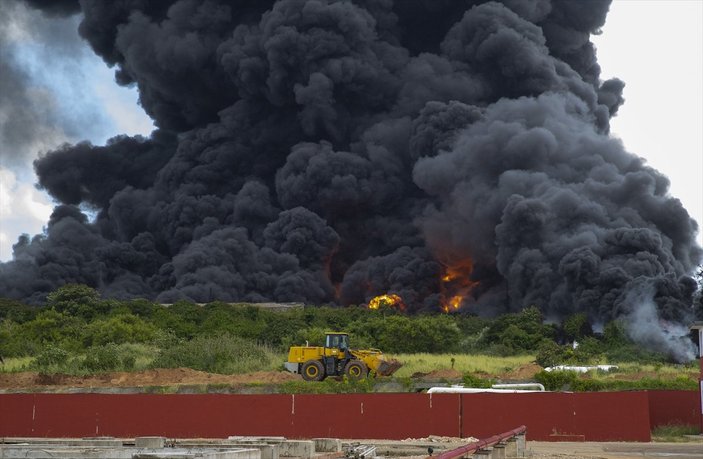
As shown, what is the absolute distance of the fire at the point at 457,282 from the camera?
251 feet

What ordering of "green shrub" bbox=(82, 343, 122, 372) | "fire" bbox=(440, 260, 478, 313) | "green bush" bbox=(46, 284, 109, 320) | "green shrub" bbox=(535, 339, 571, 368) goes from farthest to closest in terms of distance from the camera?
"fire" bbox=(440, 260, 478, 313) → "green bush" bbox=(46, 284, 109, 320) → "green shrub" bbox=(535, 339, 571, 368) → "green shrub" bbox=(82, 343, 122, 372)

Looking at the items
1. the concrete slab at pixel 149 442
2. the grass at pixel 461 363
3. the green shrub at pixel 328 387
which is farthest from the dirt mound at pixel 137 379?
the concrete slab at pixel 149 442

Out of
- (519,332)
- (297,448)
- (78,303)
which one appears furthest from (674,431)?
(78,303)

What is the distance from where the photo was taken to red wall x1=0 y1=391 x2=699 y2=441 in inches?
1155

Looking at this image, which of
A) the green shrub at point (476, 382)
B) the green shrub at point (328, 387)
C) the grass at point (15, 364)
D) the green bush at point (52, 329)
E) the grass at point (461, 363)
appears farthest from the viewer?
the green bush at point (52, 329)

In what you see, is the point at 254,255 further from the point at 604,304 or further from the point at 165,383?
the point at 165,383

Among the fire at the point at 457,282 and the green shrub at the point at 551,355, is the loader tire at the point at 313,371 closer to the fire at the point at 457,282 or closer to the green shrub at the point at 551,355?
the green shrub at the point at 551,355

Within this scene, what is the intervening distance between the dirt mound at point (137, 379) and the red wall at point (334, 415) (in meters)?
7.84

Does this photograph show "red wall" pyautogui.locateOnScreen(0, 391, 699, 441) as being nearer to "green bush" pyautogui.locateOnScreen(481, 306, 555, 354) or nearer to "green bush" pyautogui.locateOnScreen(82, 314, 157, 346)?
"green bush" pyautogui.locateOnScreen(82, 314, 157, 346)

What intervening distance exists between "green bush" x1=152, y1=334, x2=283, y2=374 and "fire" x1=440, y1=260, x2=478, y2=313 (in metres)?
31.0

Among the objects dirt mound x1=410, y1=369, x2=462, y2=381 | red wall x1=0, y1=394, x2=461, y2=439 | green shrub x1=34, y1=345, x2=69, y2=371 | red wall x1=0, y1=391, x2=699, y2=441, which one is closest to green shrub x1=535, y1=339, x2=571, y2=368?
dirt mound x1=410, y1=369, x2=462, y2=381

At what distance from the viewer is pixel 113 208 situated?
296ft

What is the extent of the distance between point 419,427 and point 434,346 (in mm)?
22419

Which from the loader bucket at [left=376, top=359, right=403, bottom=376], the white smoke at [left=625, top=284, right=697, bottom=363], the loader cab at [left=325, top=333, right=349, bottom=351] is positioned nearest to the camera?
the loader bucket at [left=376, top=359, right=403, bottom=376]
